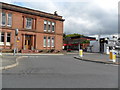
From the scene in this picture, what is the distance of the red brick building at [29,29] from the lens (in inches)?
1148

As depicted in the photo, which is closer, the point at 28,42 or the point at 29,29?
the point at 29,29

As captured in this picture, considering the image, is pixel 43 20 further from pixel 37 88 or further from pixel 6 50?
pixel 37 88

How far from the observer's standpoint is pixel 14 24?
1190 inches

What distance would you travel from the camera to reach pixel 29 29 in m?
32.6

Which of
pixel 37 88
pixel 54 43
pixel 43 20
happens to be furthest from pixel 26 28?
pixel 37 88

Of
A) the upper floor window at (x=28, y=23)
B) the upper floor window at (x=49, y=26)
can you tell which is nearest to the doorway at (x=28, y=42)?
the upper floor window at (x=28, y=23)

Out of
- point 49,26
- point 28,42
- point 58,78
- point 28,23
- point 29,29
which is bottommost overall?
point 58,78

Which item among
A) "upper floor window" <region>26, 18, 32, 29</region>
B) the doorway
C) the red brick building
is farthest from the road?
"upper floor window" <region>26, 18, 32, 29</region>

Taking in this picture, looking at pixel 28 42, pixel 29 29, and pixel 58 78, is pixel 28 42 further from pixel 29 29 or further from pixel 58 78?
pixel 58 78

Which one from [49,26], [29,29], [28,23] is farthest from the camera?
[49,26]

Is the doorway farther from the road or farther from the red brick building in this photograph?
the road

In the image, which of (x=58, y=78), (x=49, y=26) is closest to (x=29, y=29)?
(x=49, y=26)

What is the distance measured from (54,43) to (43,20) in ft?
21.9

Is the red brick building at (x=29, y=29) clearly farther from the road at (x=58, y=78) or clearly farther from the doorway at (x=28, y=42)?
the road at (x=58, y=78)
